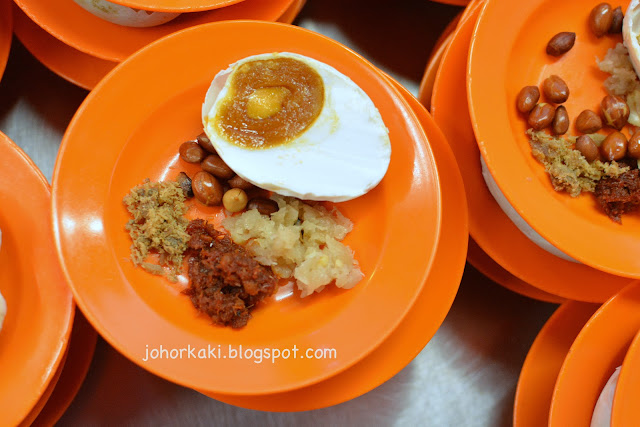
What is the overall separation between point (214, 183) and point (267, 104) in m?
0.24

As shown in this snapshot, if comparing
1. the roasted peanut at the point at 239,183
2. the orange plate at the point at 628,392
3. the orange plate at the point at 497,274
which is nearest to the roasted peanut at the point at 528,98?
the orange plate at the point at 497,274

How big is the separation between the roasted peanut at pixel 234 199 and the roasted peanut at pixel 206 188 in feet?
0.08

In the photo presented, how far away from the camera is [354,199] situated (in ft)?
4.16

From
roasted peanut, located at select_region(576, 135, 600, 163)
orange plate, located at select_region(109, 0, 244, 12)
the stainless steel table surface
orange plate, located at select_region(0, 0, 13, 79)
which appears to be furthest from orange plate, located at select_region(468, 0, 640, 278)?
orange plate, located at select_region(0, 0, 13, 79)

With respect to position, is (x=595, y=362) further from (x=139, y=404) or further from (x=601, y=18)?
(x=139, y=404)

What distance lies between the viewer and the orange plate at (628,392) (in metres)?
0.99

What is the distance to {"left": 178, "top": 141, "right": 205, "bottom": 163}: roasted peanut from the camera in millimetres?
1235

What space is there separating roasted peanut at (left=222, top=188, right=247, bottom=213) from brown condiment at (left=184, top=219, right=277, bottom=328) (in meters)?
0.09

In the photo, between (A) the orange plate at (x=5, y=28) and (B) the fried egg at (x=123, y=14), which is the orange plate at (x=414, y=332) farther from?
(A) the orange plate at (x=5, y=28)

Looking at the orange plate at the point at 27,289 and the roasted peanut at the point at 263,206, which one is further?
the roasted peanut at the point at 263,206

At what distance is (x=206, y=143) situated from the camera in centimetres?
123

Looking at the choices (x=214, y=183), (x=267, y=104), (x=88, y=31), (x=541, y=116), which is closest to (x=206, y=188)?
(x=214, y=183)

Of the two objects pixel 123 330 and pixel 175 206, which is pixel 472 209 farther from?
pixel 123 330

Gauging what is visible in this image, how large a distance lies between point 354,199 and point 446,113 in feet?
1.08
